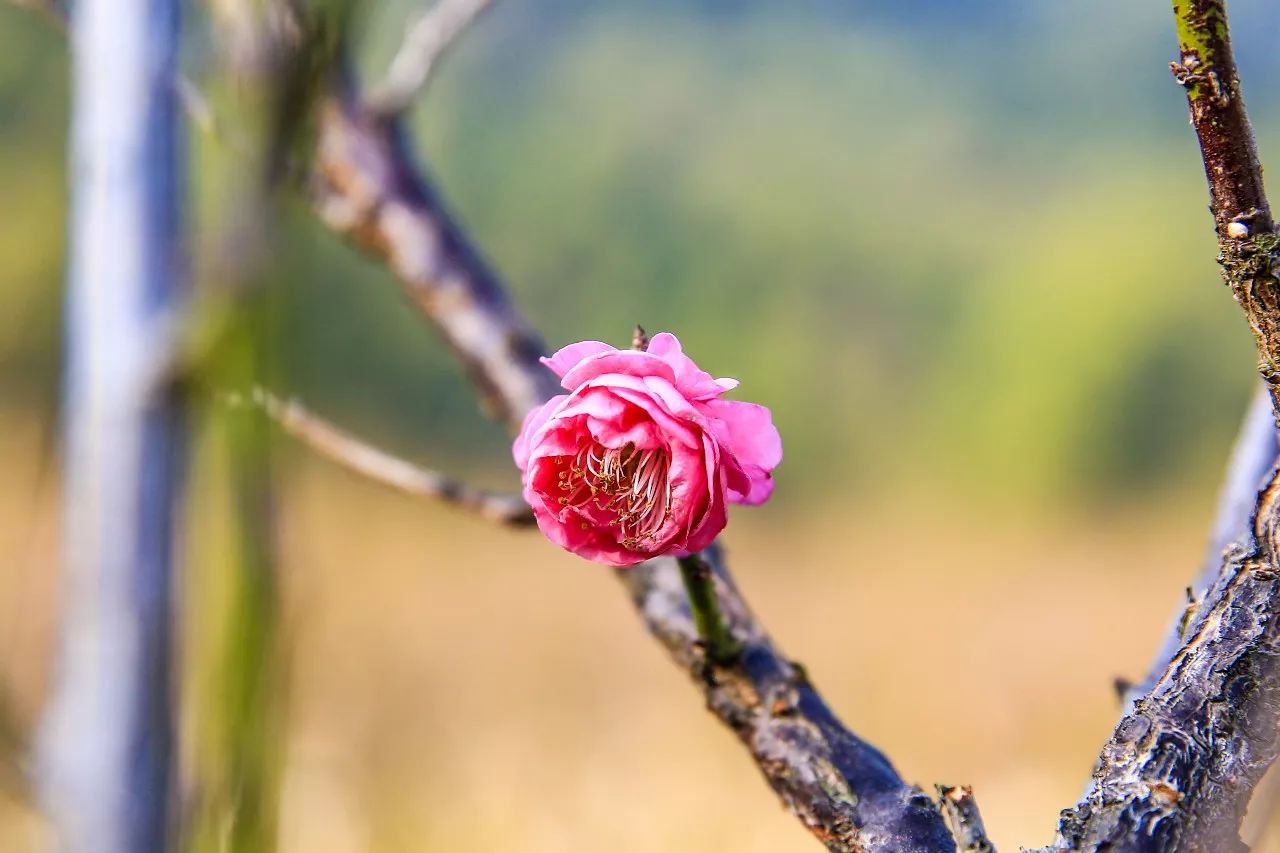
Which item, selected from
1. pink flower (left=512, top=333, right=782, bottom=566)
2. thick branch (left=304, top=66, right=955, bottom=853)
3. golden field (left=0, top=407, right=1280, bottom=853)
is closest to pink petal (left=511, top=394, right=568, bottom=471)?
pink flower (left=512, top=333, right=782, bottom=566)

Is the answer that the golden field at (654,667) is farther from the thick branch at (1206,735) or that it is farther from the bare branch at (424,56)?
the thick branch at (1206,735)

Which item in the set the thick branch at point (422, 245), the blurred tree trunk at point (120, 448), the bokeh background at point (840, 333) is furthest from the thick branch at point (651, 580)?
the bokeh background at point (840, 333)

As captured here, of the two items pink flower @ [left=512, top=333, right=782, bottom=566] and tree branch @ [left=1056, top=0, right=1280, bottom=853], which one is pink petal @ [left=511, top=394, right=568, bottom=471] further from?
tree branch @ [left=1056, top=0, right=1280, bottom=853]

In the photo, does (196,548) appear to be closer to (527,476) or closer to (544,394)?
(527,476)

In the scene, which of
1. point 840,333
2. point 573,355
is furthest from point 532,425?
point 840,333

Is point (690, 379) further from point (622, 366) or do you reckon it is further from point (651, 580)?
point (651, 580)

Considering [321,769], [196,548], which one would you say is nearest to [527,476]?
[196,548]
